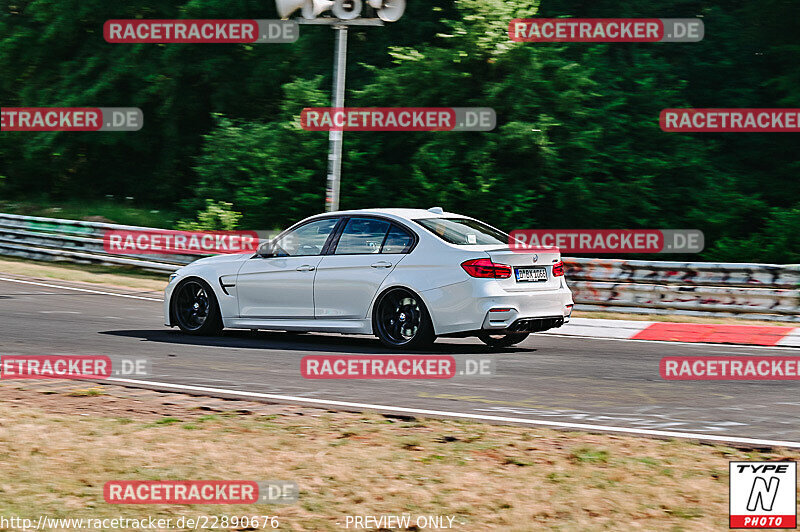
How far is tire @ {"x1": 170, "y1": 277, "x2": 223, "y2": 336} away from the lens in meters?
12.5

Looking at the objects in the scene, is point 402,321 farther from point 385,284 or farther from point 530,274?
point 530,274

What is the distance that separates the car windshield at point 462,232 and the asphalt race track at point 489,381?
1193 millimetres

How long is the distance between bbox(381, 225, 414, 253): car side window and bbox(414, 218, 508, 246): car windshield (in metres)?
0.21

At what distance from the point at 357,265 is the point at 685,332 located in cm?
466

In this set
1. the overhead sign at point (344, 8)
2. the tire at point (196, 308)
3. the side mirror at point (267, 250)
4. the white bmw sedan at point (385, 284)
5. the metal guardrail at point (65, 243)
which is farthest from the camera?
the metal guardrail at point (65, 243)

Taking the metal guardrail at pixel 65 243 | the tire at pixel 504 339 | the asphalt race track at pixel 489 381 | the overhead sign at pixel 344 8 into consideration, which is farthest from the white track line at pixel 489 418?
the metal guardrail at pixel 65 243

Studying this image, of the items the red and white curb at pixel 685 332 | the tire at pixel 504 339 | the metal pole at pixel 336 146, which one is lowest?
the tire at pixel 504 339

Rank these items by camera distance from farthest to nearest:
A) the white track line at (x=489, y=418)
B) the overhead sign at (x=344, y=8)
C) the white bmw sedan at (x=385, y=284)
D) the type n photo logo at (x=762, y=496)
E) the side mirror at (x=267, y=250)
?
the overhead sign at (x=344, y=8) < the side mirror at (x=267, y=250) < the white bmw sedan at (x=385, y=284) < the white track line at (x=489, y=418) < the type n photo logo at (x=762, y=496)

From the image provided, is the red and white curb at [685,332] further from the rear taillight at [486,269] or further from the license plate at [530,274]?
the rear taillight at [486,269]

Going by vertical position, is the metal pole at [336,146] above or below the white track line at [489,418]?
above

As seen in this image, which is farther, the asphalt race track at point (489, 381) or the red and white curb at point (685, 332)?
the red and white curb at point (685, 332)

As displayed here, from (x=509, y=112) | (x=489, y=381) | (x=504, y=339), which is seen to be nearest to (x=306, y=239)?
(x=504, y=339)

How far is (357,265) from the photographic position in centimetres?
1144

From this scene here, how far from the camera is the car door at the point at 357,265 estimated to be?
11.3 metres
